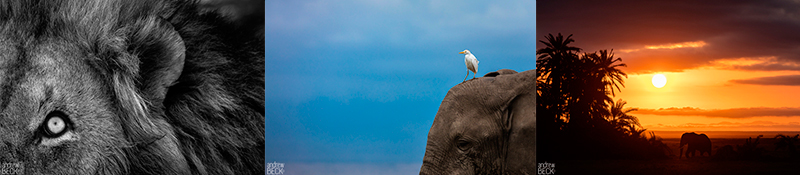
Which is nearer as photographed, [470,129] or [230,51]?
[230,51]

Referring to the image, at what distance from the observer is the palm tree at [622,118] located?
4.12 m

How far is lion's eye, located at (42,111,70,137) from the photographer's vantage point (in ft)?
12.1

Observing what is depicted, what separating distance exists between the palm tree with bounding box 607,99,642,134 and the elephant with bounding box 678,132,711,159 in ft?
1.12

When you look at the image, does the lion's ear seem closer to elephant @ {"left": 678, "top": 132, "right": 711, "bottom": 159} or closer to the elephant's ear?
the elephant's ear

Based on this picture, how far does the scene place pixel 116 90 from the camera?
12.6ft

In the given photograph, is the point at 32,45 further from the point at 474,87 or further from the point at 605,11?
the point at 605,11

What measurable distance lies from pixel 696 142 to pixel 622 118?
515mm

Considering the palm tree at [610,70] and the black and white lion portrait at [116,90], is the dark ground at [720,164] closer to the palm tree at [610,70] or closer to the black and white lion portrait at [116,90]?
the palm tree at [610,70]

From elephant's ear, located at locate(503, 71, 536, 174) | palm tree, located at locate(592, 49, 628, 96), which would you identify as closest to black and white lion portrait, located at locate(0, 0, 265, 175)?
elephant's ear, located at locate(503, 71, 536, 174)

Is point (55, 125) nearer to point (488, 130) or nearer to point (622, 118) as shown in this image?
point (488, 130)

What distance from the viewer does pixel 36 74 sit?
12.7 feet

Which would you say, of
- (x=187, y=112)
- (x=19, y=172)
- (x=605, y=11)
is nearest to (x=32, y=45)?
(x=19, y=172)

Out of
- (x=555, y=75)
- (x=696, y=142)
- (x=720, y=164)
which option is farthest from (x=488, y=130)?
(x=720, y=164)

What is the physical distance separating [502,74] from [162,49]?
2858 millimetres
